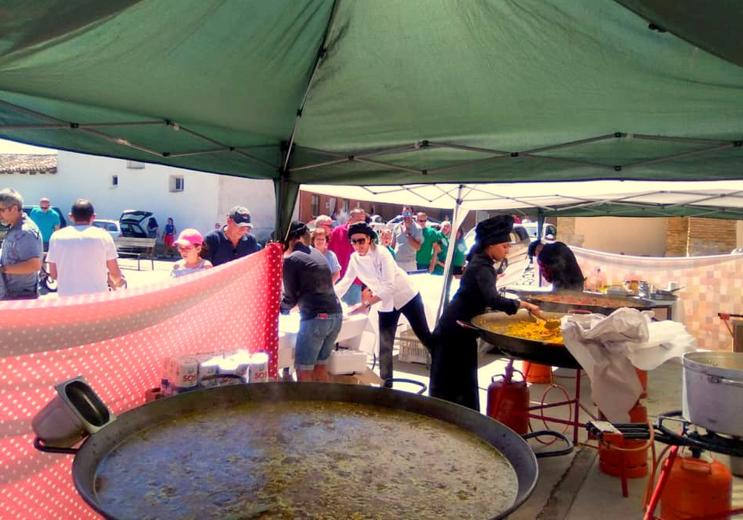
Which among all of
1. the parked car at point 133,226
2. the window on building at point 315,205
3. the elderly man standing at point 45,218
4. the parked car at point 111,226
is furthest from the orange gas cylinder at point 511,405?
the window on building at point 315,205

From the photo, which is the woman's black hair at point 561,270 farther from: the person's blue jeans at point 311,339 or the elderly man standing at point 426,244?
the elderly man standing at point 426,244

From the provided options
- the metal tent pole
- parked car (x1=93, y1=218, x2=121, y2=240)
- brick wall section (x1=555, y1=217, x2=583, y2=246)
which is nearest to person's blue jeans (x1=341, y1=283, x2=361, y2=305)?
the metal tent pole

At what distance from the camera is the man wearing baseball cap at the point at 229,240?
4.94 metres

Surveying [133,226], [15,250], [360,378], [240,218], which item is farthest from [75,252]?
[133,226]

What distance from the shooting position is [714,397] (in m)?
2.25

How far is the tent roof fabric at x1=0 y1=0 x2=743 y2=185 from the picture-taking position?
2.24m

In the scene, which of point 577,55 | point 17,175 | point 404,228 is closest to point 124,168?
point 17,175

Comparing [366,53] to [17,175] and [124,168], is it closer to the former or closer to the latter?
[124,168]

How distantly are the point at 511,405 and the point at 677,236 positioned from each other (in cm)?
1371

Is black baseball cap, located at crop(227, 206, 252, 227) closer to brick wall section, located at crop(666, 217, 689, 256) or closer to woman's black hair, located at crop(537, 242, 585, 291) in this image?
woman's black hair, located at crop(537, 242, 585, 291)

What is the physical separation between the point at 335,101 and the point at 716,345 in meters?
7.43

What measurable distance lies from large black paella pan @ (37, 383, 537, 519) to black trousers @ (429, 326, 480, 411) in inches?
83.3

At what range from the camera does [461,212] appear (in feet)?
24.8

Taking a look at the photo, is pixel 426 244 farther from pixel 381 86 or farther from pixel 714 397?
pixel 714 397
